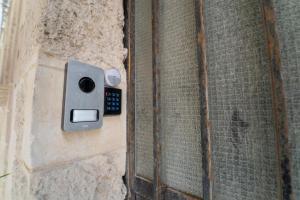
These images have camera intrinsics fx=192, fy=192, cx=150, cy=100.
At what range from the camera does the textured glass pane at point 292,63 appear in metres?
0.39

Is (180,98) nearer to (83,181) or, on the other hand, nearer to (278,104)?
(278,104)

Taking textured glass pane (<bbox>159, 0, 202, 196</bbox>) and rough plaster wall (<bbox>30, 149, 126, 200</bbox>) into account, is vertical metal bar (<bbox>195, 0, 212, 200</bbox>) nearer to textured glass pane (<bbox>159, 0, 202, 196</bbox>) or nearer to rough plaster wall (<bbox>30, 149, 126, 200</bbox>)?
textured glass pane (<bbox>159, 0, 202, 196</bbox>)

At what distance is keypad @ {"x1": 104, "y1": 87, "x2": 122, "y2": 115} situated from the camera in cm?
67

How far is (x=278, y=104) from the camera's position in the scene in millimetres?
407

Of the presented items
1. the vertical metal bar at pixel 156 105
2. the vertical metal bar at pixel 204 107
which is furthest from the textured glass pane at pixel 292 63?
the vertical metal bar at pixel 156 105

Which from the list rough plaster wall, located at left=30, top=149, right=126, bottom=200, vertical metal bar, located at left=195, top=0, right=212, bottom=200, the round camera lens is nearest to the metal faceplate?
the round camera lens

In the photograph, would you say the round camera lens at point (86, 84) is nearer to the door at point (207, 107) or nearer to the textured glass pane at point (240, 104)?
the door at point (207, 107)

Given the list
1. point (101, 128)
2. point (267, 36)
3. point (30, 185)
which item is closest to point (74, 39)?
point (101, 128)

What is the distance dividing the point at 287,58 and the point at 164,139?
0.40 metres

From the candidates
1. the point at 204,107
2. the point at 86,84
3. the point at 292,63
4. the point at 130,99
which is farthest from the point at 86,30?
the point at 292,63

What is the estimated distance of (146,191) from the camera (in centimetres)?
67

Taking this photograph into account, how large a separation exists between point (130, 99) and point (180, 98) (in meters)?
0.23

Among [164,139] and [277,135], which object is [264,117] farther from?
[164,139]

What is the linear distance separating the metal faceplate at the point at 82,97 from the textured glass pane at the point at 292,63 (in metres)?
0.51
